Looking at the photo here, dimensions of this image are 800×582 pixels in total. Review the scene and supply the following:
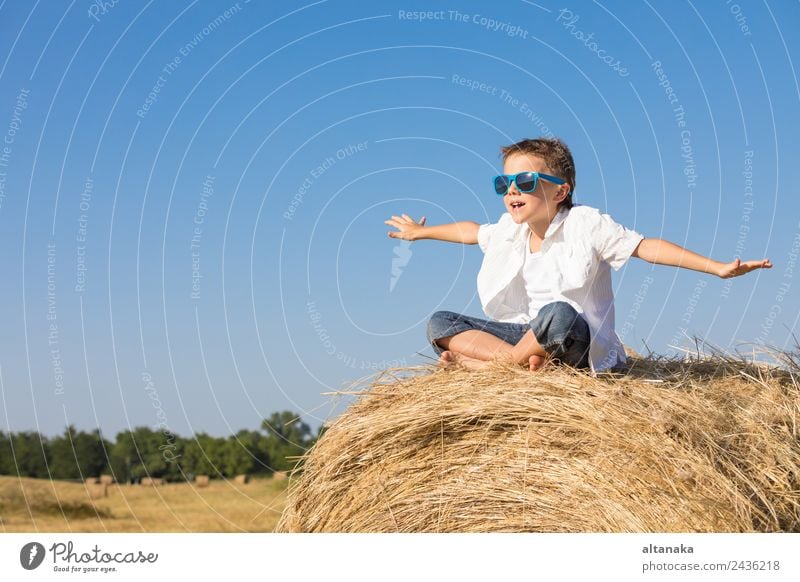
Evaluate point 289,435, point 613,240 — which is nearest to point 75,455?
point 289,435

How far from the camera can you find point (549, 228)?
15.5 feet

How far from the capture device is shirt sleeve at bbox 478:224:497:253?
515 centimetres

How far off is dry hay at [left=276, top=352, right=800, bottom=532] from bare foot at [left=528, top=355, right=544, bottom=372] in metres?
0.14

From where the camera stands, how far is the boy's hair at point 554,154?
479 centimetres

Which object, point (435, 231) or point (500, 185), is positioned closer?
point (500, 185)

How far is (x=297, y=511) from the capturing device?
4.46 meters

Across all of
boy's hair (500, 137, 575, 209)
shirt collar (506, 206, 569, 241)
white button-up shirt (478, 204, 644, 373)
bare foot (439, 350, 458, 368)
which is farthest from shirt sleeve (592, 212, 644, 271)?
bare foot (439, 350, 458, 368)

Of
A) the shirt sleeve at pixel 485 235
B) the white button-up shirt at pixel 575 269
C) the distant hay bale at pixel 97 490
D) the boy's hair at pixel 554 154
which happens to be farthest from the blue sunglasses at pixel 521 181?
the distant hay bale at pixel 97 490

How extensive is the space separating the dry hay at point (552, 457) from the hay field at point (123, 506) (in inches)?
81.0

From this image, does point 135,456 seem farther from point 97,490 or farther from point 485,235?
point 485,235
